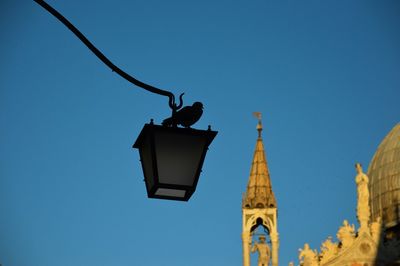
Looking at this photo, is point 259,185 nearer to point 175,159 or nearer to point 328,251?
point 328,251

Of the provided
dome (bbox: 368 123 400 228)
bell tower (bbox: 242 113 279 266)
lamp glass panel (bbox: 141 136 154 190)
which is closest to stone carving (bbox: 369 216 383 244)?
bell tower (bbox: 242 113 279 266)

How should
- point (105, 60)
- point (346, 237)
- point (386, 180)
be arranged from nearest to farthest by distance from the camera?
point (105, 60) → point (346, 237) → point (386, 180)

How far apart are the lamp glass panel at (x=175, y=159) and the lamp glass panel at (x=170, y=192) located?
0.20ft

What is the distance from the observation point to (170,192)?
5.91 m

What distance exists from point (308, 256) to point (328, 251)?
2.46ft

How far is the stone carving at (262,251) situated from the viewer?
121 feet

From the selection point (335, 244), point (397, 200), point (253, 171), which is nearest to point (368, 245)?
point (335, 244)

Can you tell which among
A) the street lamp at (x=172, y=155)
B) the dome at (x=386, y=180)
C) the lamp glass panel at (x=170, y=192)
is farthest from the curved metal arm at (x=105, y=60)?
the dome at (x=386, y=180)

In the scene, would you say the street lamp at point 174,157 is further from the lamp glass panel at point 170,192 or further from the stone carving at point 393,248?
the stone carving at point 393,248

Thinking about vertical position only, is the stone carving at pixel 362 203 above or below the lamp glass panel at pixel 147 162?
above

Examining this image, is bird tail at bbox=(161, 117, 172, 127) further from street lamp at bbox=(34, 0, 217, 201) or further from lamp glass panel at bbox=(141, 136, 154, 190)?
lamp glass panel at bbox=(141, 136, 154, 190)

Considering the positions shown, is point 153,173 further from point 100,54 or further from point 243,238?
point 243,238

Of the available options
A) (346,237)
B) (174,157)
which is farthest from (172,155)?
(346,237)

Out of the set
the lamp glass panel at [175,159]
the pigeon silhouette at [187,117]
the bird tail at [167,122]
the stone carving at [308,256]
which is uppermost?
the stone carving at [308,256]
